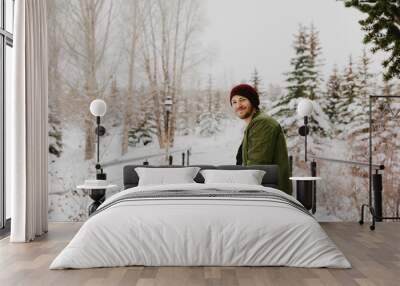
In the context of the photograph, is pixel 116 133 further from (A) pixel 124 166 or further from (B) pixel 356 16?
(B) pixel 356 16

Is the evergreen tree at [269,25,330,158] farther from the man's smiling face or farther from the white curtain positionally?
the white curtain

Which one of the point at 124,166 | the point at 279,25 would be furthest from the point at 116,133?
the point at 279,25

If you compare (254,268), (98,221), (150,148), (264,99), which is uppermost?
(264,99)

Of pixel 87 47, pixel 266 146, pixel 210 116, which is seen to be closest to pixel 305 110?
pixel 266 146

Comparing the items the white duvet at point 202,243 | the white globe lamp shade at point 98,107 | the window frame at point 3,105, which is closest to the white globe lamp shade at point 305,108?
the white globe lamp shade at point 98,107

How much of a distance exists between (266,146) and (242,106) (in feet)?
2.10

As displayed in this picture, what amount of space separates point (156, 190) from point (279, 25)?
3148 millimetres

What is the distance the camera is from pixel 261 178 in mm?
6387

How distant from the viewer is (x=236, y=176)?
620cm

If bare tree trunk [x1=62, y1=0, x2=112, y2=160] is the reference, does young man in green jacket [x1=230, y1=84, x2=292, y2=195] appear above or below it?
below

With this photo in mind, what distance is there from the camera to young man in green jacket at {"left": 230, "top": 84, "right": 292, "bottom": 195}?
6.85 meters

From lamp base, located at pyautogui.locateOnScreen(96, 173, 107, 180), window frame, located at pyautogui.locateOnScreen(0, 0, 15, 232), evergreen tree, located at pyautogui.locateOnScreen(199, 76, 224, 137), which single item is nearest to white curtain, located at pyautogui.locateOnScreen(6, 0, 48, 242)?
window frame, located at pyautogui.locateOnScreen(0, 0, 15, 232)

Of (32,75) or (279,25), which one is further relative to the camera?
(279,25)

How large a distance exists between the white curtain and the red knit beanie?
2423 mm
